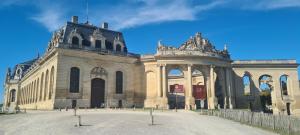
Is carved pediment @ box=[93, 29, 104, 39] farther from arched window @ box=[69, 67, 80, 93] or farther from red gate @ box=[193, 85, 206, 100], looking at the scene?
red gate @ box=[193, 85, 206, 100]

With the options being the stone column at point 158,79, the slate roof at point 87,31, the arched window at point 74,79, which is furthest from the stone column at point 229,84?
the arched window at point 74,79

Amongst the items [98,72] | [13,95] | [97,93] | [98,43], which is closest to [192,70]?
[98,72]

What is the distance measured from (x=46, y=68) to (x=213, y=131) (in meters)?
44.9

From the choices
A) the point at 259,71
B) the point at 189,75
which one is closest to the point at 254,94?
the point at 259,71

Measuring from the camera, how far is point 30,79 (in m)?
77.9

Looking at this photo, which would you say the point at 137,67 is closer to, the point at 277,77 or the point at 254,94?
the point at 254,94

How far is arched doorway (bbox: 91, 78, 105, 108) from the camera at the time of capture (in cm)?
→ 5387

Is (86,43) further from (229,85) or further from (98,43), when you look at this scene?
(229,85)

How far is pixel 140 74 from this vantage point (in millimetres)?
59969

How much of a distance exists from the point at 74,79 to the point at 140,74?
46.2 ft

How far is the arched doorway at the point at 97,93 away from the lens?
177ft

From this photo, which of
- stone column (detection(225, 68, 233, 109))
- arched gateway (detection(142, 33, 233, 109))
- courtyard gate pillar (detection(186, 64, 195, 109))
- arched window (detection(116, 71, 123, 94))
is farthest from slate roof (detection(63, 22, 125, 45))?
stone column (detection(225, 68, 233, 109))

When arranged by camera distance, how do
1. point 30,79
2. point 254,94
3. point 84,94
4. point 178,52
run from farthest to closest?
point 30,79
point 254,94
point 178,52
point 84,94

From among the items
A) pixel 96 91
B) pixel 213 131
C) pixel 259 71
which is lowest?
pixel 213 131
